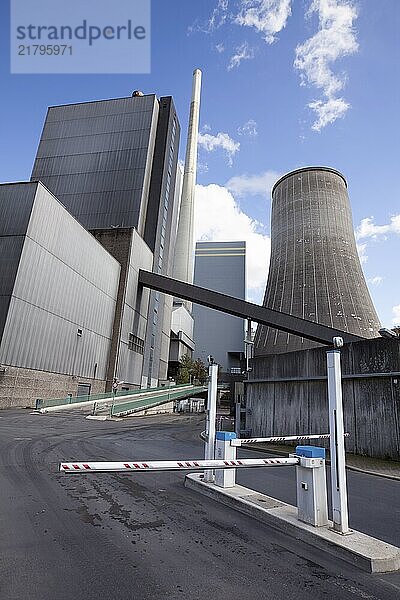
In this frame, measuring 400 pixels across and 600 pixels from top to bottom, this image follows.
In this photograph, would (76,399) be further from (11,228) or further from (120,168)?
(120,168)

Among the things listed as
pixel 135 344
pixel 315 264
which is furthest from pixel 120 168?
pixel 315 264

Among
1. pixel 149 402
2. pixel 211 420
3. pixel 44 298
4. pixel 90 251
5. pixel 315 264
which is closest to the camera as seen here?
pixel 211 420

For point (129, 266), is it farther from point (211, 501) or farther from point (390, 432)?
point (211, 501)

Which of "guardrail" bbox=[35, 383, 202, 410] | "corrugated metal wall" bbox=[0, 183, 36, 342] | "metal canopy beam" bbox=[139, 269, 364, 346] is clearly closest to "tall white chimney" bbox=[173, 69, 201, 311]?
"metal canopy beam" bbox=[139, 269, 364, 346]

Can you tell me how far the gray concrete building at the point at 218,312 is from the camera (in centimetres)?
8512

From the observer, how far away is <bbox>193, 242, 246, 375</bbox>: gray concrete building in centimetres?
8512

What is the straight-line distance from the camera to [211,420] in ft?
21.9

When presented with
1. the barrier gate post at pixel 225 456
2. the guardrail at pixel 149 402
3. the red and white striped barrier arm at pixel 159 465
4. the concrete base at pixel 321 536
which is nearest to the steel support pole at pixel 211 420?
the barrier gate post at pixel 225 456

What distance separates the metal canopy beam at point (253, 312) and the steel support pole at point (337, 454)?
19.9 m

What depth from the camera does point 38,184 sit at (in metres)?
25.3

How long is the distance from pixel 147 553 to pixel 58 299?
85.2ft

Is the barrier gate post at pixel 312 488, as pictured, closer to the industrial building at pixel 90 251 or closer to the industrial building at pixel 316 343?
the industrial building at pixel 316 343

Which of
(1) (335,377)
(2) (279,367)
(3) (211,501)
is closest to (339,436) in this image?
(1) (335,377)

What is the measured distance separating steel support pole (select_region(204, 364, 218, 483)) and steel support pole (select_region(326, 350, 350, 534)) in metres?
2.46
